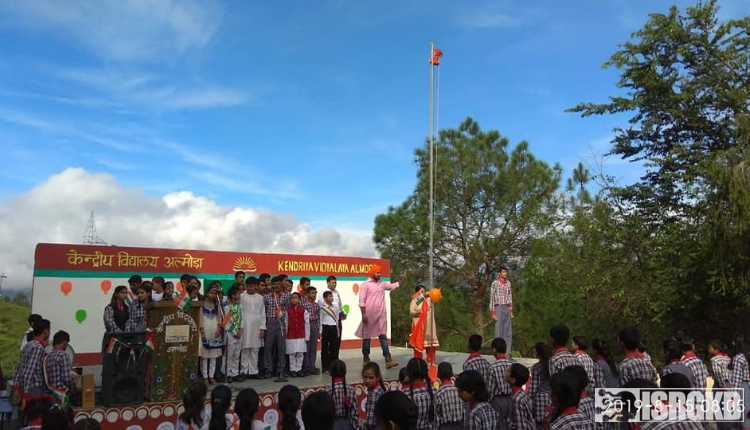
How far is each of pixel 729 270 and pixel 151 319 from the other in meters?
10.4

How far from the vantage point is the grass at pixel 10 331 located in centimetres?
1830

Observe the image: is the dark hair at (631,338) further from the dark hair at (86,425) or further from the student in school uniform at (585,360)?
the dark hair at (86,425)

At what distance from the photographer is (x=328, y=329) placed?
8578mm

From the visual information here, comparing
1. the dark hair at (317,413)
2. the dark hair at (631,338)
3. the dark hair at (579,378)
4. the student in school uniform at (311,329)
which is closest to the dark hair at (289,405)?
the dark hair at (317,413)

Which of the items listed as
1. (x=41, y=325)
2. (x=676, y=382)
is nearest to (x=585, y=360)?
(x=676, y=382)

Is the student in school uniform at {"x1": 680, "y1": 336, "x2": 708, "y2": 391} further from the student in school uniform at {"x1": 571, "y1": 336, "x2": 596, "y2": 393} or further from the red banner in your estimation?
the red banner

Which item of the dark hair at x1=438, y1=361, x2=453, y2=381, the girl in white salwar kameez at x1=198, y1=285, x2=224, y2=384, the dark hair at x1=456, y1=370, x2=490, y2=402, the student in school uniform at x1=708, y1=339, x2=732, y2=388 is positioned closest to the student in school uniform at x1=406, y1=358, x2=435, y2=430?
the dark hair at x1=438, y1=361, x2=453, y2=381

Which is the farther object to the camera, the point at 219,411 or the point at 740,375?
the point at 740,375

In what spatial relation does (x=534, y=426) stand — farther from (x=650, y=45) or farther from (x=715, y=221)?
(x=650, y=45)

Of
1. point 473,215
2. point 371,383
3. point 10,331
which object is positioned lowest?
point 10,331

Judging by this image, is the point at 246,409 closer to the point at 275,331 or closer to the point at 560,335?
the point at 560,335

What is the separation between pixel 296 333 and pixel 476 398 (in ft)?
15.0

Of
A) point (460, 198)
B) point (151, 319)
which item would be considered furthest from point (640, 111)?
point (151, 319)

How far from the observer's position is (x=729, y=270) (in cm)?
1069
